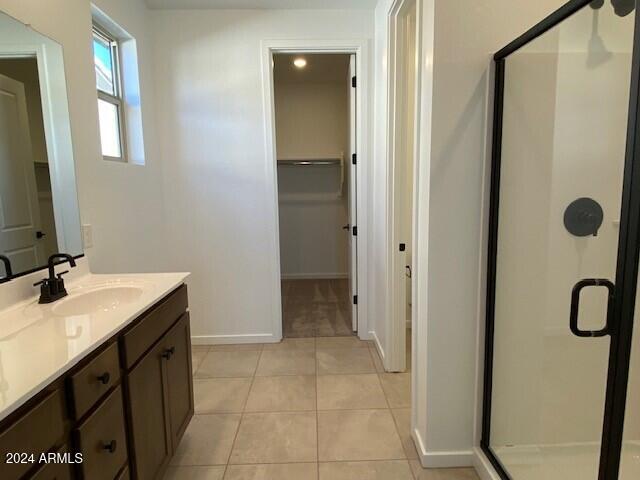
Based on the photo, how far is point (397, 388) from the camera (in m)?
2.43

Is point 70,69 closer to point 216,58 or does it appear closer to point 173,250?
point 216,58

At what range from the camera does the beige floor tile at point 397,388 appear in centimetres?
227

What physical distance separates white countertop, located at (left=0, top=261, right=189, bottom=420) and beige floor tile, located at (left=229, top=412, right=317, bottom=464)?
3.04 ft

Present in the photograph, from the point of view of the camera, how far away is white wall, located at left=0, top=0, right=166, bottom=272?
1.79 m

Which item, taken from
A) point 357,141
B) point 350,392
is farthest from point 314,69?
point 350,392

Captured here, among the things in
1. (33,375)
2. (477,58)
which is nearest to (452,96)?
(477,58)

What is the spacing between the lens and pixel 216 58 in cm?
283

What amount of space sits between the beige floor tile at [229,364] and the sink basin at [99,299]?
1197 millimetres

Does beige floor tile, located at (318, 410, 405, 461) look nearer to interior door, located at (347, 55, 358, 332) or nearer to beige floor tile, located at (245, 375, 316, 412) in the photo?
beige floor tile, located at (245, 375, 316, 412)

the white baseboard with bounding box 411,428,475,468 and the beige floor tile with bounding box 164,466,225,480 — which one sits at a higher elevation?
the white baseboard with bounding box 411,428,475,468

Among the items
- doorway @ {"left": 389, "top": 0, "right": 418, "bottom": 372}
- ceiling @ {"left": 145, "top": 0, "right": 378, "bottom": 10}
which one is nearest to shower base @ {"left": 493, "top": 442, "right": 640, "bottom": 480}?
doorway @ {"left": 389, "top": 0, "right": 418, "bottom": 372}

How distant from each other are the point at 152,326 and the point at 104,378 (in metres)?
0.35

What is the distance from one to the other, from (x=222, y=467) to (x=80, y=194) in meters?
1.53

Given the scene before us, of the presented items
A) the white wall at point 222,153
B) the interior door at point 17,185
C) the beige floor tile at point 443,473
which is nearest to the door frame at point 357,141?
the white wall at point 222,153
